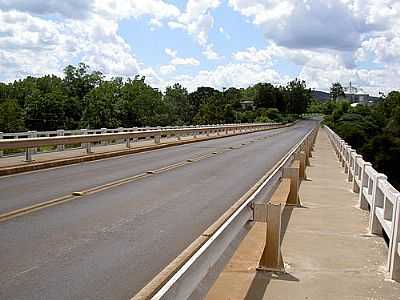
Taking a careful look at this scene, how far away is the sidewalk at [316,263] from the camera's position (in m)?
6.54

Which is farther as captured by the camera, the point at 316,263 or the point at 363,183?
the point at 363,183

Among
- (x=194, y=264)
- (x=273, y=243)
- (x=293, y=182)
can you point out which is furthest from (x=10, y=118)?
(x=194, y=264)

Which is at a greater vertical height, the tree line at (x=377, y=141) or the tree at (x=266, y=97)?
the tree at (x=266, y=97)

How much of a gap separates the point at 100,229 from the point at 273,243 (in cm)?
310

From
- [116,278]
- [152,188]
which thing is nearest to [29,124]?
[152,188]

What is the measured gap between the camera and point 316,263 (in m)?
8.06

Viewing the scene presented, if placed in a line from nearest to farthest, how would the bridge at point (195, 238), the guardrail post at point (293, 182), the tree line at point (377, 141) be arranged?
1. the bridge at point (195, 238)
2. the guardrail post at point (293, 182)
3. the tree line at point (377, 141)

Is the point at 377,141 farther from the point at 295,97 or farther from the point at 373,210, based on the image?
the point at 295,97

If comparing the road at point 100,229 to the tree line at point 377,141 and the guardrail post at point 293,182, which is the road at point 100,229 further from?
the tree line at point 377,141

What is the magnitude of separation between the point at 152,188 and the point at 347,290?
27.1 feet

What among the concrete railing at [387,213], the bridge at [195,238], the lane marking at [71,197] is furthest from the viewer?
the lane marking at [71,197]

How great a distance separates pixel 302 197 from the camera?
1443 centimetres

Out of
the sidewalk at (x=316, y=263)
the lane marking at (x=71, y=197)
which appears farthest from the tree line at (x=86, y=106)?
the sidewalk at (x=316, y=263)

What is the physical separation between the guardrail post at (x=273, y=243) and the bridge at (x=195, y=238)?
Result: 0.01m
